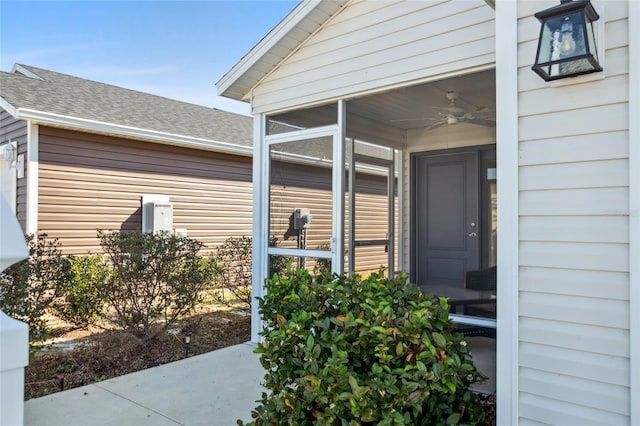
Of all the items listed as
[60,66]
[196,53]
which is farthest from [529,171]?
[60,66]

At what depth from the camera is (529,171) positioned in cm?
247

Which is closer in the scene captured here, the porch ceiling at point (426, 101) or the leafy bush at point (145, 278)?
the porch ceiling at point (426, 101)

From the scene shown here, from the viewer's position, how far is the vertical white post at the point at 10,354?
2.60 ft

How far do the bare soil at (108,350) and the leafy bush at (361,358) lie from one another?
238 cm

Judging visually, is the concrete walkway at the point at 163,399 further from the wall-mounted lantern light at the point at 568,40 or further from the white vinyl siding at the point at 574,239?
the wall-mounted lantern light at the point at 568,40

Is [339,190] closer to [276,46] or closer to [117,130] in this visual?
[276,46]

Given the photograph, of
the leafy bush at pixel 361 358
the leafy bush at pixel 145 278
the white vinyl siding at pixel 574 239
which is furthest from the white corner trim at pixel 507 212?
the leafy bush at pixel 145 278

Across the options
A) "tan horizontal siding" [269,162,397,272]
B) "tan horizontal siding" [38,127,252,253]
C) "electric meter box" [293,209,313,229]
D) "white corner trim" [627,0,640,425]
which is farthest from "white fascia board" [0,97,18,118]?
"white corner trim" [627,0,640,425]

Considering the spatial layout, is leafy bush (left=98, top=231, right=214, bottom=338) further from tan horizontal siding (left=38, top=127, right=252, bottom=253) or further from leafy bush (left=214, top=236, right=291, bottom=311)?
tan horizontal siding (left=38, top=127, right=252, bottom=253)

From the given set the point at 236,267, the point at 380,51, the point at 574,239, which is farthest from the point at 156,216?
the point at 574,239

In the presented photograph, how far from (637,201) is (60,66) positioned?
11.7 m

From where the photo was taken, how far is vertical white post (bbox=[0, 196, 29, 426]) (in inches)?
31.2

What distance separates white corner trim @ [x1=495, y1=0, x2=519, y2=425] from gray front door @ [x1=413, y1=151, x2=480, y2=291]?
379 cm

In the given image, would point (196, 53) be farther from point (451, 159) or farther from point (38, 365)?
point (38, 365)
